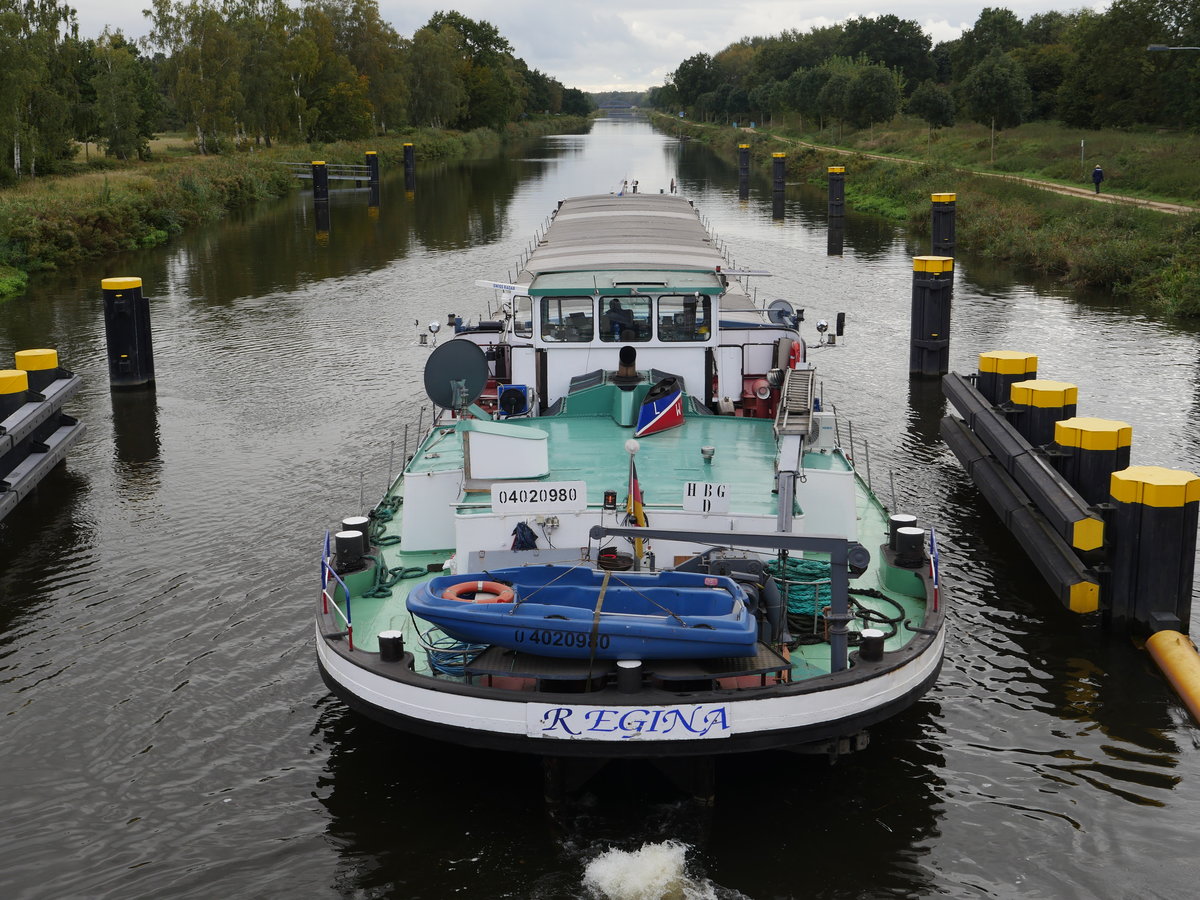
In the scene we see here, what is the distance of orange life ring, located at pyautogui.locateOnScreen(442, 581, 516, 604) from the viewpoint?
11227 mm

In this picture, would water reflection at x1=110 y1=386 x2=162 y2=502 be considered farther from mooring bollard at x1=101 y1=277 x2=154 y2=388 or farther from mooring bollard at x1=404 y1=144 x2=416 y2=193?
mooring bollard at x1=404 y1=144 x2=416 y2=193

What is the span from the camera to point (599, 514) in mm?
12781

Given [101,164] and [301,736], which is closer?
[301,736]

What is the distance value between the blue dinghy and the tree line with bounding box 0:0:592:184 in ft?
172

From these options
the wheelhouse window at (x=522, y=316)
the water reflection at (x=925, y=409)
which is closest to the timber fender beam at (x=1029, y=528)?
the water reflection at (x=925, y=409)

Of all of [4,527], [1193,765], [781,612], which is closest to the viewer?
[781,612]

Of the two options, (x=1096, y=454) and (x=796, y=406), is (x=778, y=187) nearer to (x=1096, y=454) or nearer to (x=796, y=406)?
(x=1096, y=454)

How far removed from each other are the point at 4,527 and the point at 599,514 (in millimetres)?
12541

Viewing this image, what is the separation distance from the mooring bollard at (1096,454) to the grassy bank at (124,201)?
35360 millimetres

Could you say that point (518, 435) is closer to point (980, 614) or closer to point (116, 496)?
point (980, 614)

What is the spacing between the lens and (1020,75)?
70.2 m

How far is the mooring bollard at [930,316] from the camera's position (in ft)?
94.1

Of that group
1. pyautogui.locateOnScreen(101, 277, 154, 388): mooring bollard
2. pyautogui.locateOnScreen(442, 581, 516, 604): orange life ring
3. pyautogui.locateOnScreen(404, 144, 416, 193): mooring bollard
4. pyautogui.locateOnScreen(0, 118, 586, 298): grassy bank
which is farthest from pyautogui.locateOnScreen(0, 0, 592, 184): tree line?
pyautogui.locateOnScreen(442, 581, 516, 604): orange life ring

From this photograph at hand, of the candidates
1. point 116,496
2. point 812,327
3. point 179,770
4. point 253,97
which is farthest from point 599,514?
point 253,97
